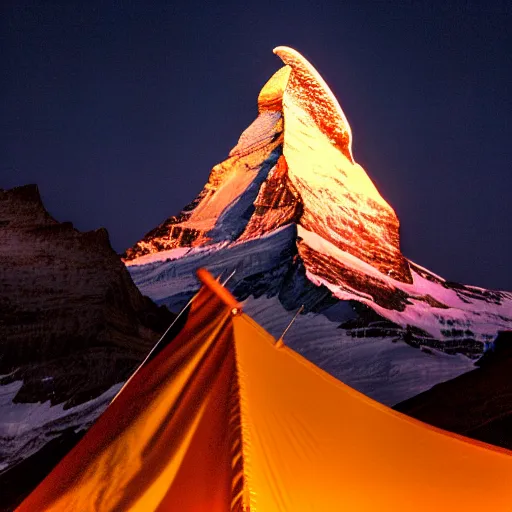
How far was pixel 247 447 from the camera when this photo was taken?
Result: 478cm

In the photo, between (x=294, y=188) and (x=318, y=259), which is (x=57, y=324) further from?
(x=294, y=188)

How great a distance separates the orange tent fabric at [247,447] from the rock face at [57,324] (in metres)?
8.98

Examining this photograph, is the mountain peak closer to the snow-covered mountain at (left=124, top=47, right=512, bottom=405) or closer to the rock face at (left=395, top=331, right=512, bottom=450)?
the snow-covered mountain at (left=124, top=47, right=512, bottom=405)

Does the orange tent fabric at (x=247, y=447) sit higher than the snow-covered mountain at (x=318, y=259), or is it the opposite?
the snow-covered mountain at (x=318, y=259)

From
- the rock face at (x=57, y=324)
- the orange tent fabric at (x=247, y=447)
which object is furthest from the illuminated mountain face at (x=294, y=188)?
the orange tent fabric at (x=247, y=447)

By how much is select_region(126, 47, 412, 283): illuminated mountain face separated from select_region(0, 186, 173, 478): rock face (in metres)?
18.9

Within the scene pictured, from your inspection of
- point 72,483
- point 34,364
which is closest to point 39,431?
point 34,364

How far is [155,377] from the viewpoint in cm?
561

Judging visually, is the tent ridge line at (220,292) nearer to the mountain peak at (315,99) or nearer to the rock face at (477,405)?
the rock face at (477,405)

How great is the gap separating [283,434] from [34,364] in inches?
670

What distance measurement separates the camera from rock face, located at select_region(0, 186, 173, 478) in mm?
16516

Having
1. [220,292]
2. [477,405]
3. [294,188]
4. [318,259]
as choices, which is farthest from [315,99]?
[220,292]

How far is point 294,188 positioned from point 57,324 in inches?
1080

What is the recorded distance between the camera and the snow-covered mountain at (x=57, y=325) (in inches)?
641
